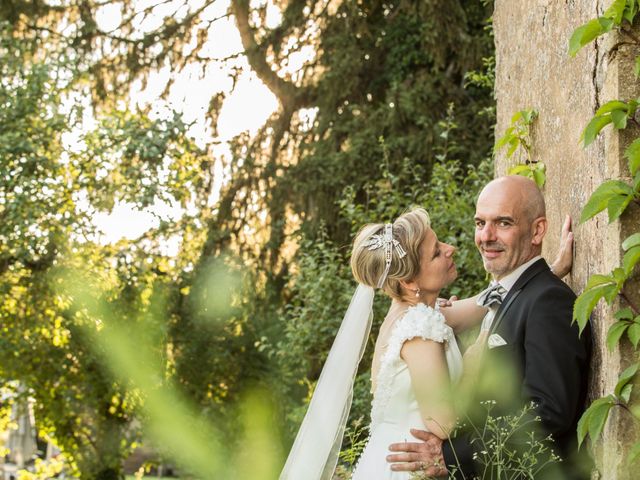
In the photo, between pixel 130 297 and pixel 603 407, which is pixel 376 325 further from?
pixel 603 407

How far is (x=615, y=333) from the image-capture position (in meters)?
3.15

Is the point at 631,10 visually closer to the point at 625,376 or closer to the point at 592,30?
the point at 592,30

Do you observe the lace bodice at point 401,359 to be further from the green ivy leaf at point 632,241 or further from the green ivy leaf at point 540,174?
the green ivy leaf at point 632,241

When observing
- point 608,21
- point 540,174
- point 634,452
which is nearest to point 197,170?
point 540,174

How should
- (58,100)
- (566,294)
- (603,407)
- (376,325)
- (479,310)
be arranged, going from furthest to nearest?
(58,100) < (376,325) < (479,310) < (566,294) < (603,407)

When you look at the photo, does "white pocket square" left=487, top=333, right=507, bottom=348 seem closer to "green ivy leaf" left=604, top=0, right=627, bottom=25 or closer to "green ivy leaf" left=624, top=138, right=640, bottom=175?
"green ivy leaf" left=624, top=138, right=640, bottom=175

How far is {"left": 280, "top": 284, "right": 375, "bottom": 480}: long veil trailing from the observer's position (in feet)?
14.7

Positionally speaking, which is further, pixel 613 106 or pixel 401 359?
pixel 401 359

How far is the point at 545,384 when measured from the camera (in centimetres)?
334

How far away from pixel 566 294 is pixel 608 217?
0.40 meters

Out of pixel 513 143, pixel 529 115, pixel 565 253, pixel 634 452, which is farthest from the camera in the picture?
pixel 513 143

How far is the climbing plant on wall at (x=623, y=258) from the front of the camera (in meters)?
3.11

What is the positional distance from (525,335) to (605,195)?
596 millimetres

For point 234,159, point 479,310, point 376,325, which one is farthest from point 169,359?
point 479,310
